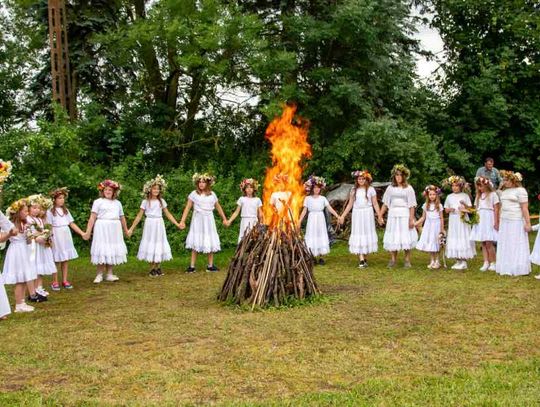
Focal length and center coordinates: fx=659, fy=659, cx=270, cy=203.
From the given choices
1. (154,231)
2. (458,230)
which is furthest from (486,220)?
(154,231)

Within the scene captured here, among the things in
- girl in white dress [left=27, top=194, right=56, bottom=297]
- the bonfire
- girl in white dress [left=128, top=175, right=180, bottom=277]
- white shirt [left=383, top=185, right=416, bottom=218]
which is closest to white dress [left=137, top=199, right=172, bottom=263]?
girl in white dress [left=128, top=175, right=180, bottom=277]

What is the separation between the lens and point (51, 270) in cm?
1191

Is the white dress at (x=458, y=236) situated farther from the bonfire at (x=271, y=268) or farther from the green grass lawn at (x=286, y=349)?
the bonfire at (x=271, y=268)

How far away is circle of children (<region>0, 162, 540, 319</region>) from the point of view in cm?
1280

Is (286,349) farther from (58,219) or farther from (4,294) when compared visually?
(58,219)

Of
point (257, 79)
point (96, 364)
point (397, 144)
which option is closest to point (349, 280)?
point (96, 364)

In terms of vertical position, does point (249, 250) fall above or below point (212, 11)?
below

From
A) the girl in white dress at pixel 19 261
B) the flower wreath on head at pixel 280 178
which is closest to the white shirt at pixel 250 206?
the flower wreath on head at pixel 280 178

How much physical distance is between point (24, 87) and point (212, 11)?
8.89 meters

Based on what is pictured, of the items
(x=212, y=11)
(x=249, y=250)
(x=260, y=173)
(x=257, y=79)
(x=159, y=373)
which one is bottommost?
(x=159, y=373)

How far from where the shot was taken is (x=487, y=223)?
14.1 meters

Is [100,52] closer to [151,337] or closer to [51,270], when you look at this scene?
[51,270]

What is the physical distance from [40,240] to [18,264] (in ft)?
4.38

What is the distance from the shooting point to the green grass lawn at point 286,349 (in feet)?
19.7
